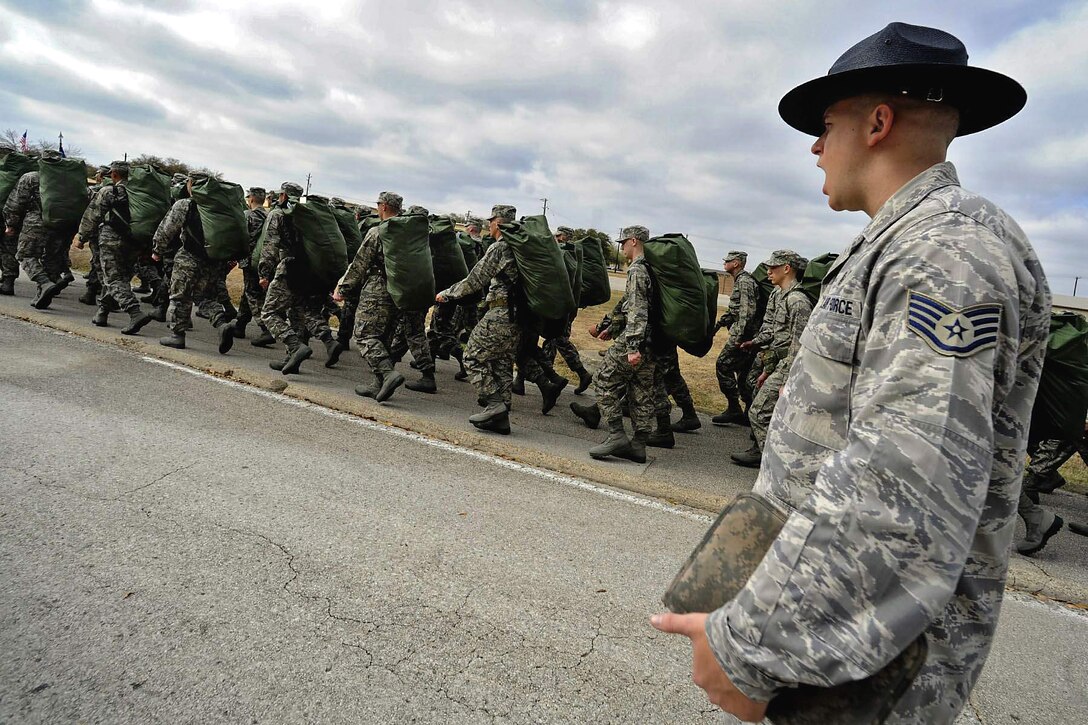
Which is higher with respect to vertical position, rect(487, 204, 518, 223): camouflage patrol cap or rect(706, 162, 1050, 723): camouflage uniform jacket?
rect(487, 204, 518, 223): camouflage patrol cap

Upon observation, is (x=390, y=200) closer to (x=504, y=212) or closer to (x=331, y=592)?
(x=504, y=212)

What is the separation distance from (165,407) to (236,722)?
4149 mm

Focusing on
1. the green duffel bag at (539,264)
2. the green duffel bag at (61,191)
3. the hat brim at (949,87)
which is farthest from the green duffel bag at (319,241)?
the hat brim at (949,87)

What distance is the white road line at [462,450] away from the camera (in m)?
4.84

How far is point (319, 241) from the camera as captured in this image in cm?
793

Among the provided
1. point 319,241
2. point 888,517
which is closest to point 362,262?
point 319,241

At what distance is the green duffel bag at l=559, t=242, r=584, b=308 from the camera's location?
7979 mm

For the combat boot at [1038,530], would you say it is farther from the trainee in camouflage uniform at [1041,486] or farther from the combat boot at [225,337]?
the combat boot at [225,337]

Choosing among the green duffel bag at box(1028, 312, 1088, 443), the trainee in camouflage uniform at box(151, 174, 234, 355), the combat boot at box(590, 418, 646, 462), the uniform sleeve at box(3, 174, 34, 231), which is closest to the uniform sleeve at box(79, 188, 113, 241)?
the trainee in camouflage uniform at box(151, 174, 234, 355)

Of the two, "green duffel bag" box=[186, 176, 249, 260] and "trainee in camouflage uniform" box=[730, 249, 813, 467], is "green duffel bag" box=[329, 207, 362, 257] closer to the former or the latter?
"green duffel bag" box=[186, 176, 249, 260]

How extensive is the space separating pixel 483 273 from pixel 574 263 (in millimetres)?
1951

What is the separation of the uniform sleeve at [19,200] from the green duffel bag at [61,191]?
0.73 m

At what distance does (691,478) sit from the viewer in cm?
566

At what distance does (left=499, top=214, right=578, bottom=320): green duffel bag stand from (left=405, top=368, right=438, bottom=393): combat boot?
2.22 meters
